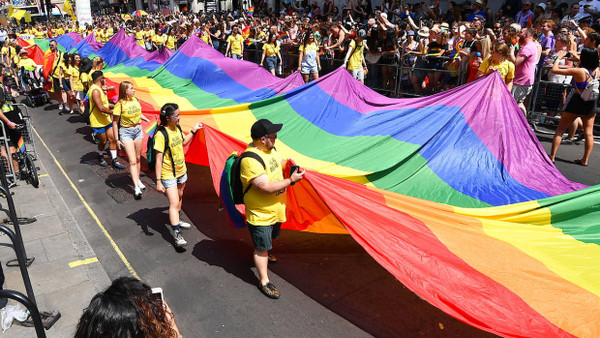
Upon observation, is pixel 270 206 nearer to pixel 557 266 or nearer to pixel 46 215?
pixel 557 266

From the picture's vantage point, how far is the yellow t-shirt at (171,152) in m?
5.73

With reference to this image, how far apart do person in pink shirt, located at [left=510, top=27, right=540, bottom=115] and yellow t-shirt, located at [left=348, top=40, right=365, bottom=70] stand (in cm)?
394

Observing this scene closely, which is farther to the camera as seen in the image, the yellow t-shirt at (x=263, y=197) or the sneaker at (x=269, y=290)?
the sneaker at (x=269, y=290)

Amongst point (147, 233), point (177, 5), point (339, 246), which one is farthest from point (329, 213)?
point (177, 5)

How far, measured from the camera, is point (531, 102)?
11.0 metres

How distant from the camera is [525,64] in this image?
31.2ft

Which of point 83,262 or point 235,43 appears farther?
point 235,43

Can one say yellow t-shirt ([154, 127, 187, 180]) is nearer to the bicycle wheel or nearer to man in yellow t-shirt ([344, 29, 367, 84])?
the bicycle wheel

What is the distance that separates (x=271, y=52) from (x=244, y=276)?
11.3 meters

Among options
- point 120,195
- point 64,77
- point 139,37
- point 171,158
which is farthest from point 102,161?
point 139,37

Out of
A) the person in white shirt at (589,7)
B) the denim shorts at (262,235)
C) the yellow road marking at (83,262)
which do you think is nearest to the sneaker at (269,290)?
the denim shorts at (262,235)

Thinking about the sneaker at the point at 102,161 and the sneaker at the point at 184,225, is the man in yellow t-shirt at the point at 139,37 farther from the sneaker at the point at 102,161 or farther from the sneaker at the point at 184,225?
the sneaker at the point at 184,225

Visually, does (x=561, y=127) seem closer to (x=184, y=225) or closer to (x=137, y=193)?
(x=184, y=225)

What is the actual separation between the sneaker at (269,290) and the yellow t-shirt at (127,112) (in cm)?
405
